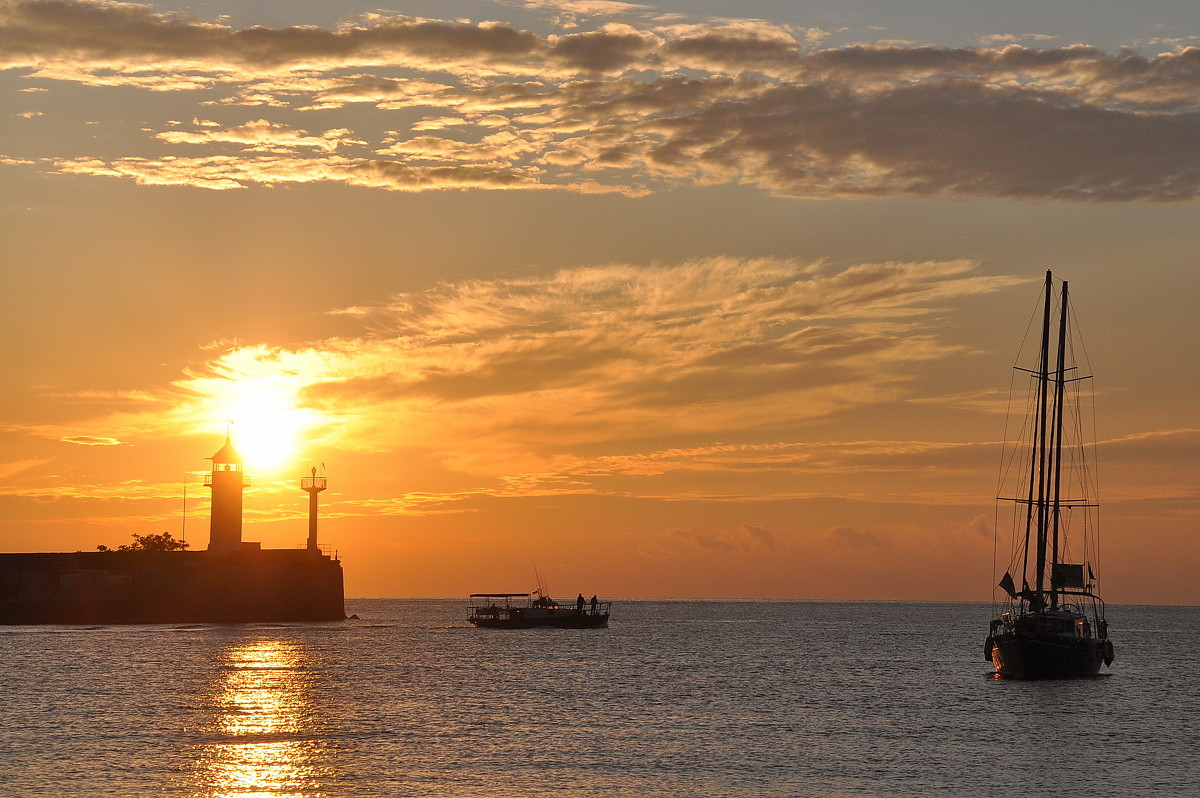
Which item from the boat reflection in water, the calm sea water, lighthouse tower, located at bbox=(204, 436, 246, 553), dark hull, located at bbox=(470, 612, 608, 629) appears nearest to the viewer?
the boat reflection in water

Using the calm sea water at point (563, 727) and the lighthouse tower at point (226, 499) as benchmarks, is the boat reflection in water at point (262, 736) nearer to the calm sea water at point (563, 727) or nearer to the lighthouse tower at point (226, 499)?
the calm sea water at point (563, 727)

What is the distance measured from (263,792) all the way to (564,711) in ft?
80.9

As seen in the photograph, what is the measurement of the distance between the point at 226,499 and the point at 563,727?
284 feet

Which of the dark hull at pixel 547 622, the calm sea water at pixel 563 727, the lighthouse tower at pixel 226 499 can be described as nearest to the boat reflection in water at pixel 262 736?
the calm sea water at pixel 563 727

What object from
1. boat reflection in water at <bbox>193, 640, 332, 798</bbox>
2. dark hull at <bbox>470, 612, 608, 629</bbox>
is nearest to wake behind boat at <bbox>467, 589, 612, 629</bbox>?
dark hull at <bbox>470, 612, 608, 629</bbox>

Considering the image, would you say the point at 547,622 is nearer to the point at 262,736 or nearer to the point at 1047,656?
the point at 1047,656

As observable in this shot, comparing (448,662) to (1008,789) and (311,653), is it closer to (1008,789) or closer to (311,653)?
(311,653)

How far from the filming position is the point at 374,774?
41.5m

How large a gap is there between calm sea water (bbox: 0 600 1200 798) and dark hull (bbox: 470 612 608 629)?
138 ft

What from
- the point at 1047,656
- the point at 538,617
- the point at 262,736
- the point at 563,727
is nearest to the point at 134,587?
the point at 538,617

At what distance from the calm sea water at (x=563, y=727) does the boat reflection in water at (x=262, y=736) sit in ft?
0.55

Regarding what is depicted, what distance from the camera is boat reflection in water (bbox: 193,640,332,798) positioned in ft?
130

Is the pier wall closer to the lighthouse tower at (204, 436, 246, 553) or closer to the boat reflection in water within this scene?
the lighthouse tower at (204, 436, 246, 553)

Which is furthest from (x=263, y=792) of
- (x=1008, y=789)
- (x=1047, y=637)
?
(x=1047, y=637)
